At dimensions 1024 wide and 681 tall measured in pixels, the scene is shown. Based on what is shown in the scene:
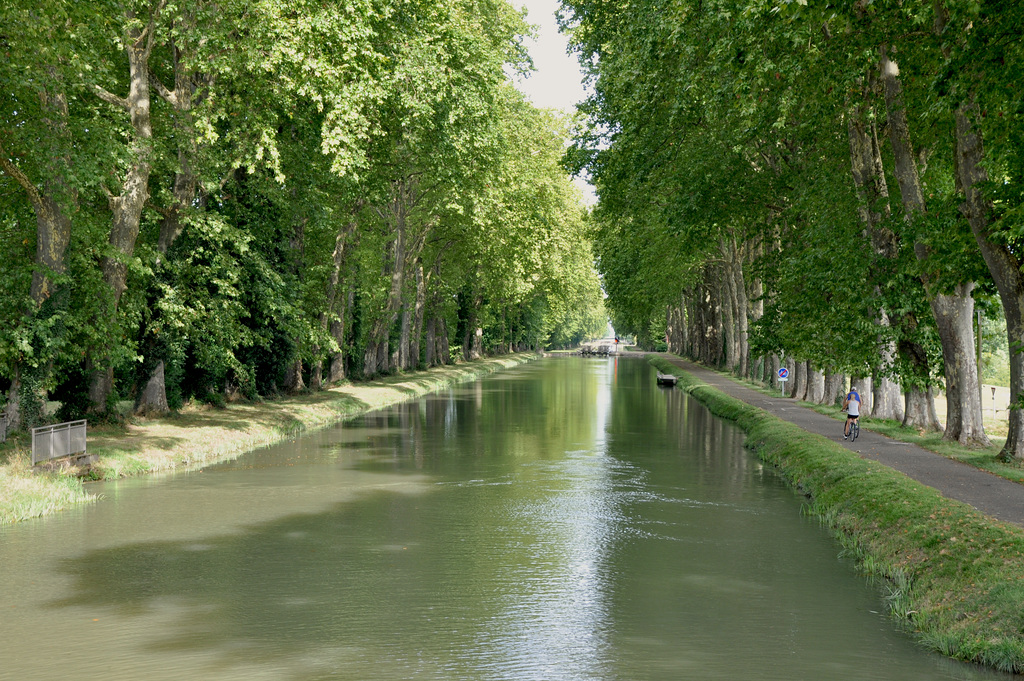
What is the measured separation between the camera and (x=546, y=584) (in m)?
12.2

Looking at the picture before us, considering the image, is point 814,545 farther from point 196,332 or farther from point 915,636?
point 196,332

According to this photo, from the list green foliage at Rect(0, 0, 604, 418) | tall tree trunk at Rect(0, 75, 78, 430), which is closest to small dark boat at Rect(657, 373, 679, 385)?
green foliage at Rect(0, 0, 604, 418)

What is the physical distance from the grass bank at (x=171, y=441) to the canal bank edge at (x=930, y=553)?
1387 centimetres

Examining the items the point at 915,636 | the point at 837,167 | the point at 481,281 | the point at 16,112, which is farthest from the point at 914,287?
the point at 481,281

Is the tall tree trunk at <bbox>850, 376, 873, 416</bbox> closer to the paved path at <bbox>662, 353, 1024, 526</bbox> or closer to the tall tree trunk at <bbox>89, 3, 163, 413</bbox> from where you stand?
the paved path at <bbox>662, 353, 1024, 526</bbox>

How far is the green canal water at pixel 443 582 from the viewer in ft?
30.4

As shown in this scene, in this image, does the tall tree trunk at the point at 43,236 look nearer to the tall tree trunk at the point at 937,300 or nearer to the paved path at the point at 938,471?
the paved path at the point at 938,471

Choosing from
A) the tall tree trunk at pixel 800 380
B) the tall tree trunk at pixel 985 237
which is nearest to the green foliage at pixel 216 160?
the tall tree trunk at pixel 985 237

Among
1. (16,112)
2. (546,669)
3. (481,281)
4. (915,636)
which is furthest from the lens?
(481,281)

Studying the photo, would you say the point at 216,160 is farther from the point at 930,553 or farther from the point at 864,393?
the point at 864,393

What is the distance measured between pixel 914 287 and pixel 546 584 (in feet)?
47.9

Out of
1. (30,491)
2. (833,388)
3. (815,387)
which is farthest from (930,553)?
(815,387)

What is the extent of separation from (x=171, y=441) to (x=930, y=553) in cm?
1809

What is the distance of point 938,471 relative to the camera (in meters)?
17.8
